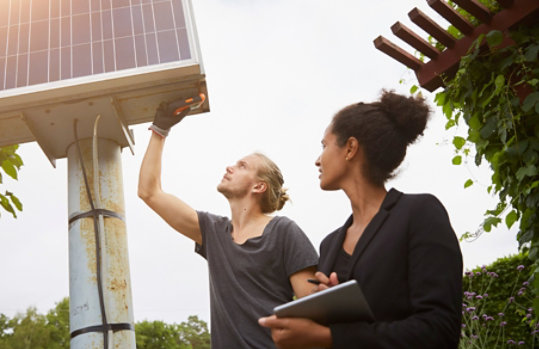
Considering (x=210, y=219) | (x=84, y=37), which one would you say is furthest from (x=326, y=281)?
(x=84, y=37)

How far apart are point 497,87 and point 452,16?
1.68ft

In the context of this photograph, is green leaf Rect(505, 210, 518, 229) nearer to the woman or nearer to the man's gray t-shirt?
the man's gray t-shirt

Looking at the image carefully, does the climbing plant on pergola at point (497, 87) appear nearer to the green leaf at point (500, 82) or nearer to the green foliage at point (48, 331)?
the green leaf at point (500, 82)

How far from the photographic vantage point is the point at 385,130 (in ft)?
5.66

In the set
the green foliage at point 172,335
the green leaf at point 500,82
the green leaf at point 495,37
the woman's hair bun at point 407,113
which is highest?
the green foliage at point 172,335

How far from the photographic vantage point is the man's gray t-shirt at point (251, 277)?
218 centimetres

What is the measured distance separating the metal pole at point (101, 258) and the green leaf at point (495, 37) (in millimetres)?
2062

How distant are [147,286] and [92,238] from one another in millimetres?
37440

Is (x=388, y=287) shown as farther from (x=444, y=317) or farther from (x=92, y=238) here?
(x=92, y=238)

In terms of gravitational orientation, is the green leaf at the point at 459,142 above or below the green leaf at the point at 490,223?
above

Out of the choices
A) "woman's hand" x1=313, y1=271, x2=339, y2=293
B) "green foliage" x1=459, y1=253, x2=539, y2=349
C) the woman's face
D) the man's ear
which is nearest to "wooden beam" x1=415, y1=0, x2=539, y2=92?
the man's ear

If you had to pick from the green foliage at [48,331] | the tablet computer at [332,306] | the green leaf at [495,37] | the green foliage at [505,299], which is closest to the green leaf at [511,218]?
the green leaf at [495,37]

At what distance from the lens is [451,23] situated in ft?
11.3

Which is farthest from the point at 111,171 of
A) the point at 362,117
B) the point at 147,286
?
the point at 147,286
